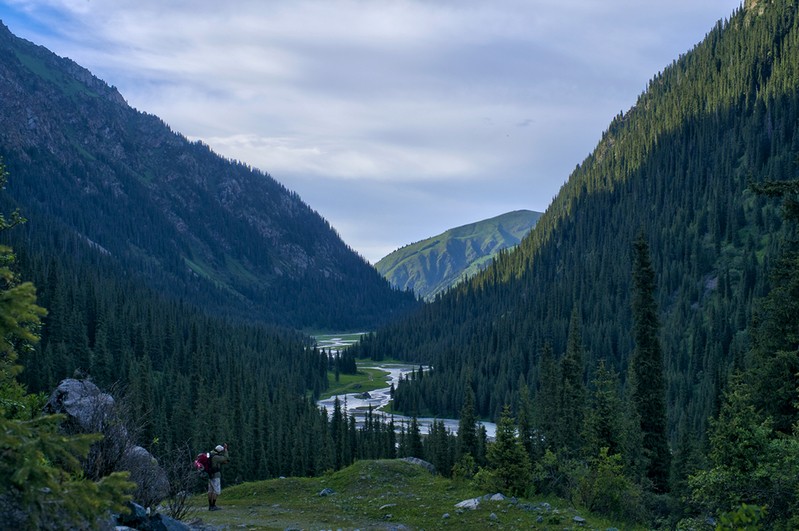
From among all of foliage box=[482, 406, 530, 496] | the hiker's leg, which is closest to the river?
foliage box=[482, 406, 530, 496]

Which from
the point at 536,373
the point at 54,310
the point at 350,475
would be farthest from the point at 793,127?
the point at 54,310

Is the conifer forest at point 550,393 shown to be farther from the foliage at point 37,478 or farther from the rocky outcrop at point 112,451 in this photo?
the rocky outcrop at point 112,451

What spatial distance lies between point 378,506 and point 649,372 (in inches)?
1173

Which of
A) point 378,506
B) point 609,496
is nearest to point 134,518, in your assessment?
point 378,506

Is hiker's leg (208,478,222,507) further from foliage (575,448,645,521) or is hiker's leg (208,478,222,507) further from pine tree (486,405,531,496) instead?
foliage (575,448,645,521)

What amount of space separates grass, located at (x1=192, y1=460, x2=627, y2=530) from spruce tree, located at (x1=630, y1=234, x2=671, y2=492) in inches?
813

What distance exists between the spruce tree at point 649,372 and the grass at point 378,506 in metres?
20.7

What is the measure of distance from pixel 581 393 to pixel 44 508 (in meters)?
54.5

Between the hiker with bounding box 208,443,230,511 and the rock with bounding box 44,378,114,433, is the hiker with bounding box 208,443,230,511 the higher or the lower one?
the lower one

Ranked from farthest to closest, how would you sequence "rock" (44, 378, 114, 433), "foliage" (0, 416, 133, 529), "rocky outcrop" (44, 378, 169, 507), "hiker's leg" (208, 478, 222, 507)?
"hiker's leg" (208, 478, 222, 507), "rock" (44, 378, 114, 433), "rocky outcrop" (44, 378, 169, 507), "foliage" (0, 416, 133, 529)

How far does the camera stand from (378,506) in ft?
101

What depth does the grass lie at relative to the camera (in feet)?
81.3

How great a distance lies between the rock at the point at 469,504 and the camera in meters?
28.2

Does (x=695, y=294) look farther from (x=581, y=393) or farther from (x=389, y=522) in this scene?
(x=389, y=522)
